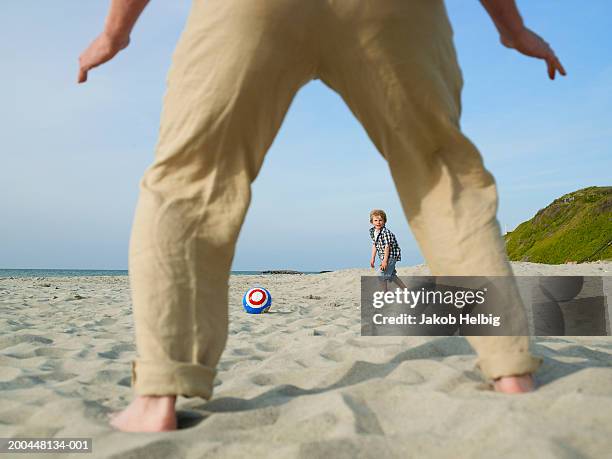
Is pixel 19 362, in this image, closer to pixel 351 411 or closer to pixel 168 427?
pixel 168 427

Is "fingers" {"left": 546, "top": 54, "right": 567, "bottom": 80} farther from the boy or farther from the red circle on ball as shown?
the boy

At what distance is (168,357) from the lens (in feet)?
4.83

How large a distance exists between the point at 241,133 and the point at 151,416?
908 millimetres

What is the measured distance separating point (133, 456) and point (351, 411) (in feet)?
2.09

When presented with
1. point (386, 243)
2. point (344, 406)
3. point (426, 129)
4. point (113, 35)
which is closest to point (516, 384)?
point (344, 406)

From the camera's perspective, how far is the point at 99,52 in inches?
71.6

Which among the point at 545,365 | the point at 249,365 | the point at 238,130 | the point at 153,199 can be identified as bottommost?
the point at 249,365

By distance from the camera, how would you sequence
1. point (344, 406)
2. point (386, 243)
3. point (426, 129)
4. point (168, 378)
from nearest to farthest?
point (168, 378) → point (344, 406) → point (426, 129) → point (386, 243)

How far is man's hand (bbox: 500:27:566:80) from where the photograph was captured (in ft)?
6.22

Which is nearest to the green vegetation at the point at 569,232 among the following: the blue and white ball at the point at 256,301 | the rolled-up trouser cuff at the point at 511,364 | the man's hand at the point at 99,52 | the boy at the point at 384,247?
the boy at the point at 384,247

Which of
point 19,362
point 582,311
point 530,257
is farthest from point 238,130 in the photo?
point 530,257

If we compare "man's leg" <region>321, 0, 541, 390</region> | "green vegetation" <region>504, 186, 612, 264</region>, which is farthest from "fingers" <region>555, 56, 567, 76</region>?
"green vegetation" <region>504, 186, 612, 264</region>

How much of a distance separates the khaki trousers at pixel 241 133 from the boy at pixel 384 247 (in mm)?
5241

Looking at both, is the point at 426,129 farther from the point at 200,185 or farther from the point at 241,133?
the point at 200,185
